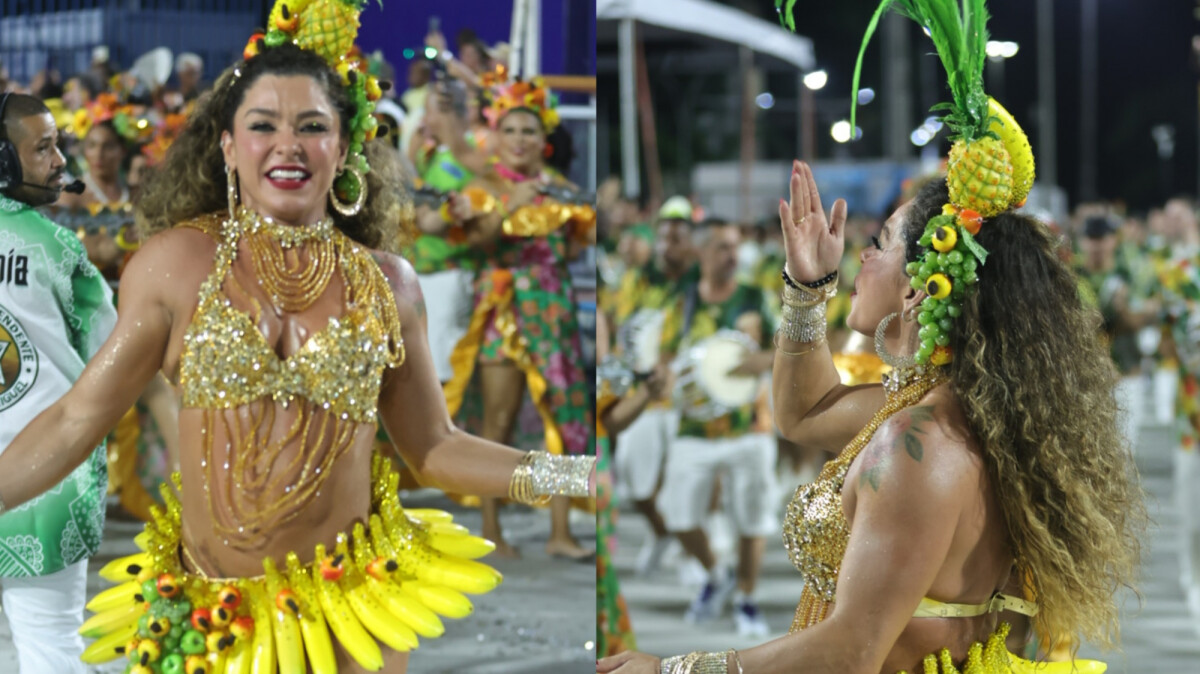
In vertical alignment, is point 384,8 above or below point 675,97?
below

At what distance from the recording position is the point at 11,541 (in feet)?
9.95

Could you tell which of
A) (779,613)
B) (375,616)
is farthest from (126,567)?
(779,613)

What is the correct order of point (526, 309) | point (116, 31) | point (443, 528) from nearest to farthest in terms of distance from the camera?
point (443, 528)
point (116, 31)
point (526, 309)

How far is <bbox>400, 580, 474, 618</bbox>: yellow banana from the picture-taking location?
2.54 meters

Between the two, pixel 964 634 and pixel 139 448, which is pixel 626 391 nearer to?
pixel 139 448

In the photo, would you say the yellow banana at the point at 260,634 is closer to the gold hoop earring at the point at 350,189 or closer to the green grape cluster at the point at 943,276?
the gold hoop earring at the point at 350,189

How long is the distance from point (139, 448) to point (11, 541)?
3140 mm

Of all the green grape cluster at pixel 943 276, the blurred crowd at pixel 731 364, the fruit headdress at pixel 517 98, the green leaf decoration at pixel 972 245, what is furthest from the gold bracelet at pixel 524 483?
the fruit headdress at pixel 517 98

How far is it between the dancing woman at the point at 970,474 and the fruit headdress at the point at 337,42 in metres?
1.13

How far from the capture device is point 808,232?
258 centimetres

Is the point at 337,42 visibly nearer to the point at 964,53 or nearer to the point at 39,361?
the point at 39,361

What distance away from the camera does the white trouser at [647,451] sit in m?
7.23

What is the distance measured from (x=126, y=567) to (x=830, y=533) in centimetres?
139

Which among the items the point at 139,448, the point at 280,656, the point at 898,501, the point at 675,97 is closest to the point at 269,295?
the point at 280,656
